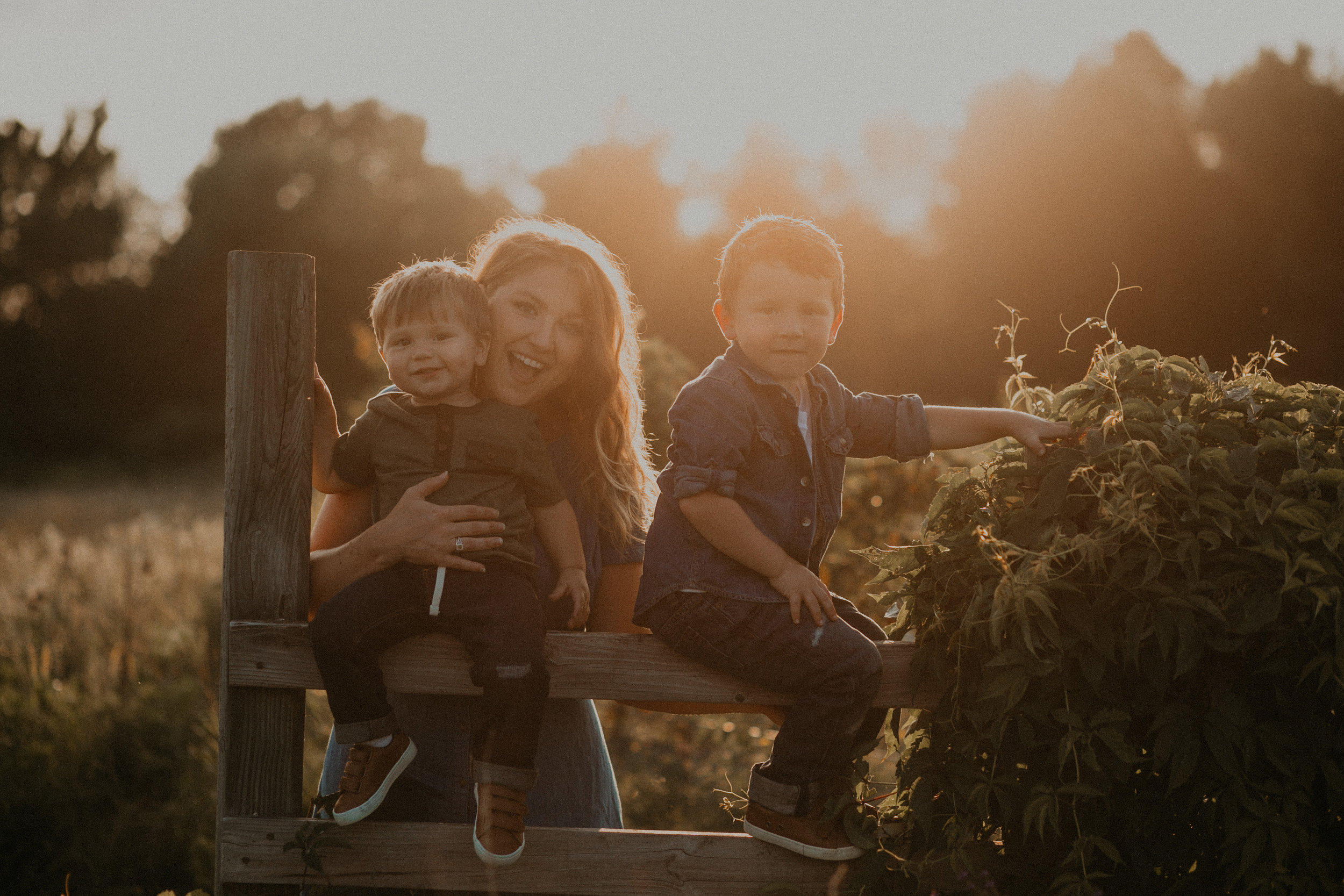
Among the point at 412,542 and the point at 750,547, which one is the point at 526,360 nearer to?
the point at 412,542

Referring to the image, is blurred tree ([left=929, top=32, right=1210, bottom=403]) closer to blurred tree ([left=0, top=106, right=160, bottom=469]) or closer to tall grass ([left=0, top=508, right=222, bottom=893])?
tall grass ([left=0, top=508, right=222, bottom=893])

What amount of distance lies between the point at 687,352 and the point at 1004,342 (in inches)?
237

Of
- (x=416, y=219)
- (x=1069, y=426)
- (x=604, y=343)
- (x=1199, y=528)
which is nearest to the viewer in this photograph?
(x=1199, y=528)

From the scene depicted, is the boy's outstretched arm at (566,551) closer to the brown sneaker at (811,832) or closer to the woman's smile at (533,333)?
the woman's smile at (533,333)

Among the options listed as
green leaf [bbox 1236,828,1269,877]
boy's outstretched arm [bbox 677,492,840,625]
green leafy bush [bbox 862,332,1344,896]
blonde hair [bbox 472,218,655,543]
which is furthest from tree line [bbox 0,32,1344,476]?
green leaf [bbox 1236,828,1269,877]

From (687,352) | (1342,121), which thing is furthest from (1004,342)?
(1342,121)

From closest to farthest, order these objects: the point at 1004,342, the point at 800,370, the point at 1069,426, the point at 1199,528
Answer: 1. the point at 1199,528
2. the point at 1069,426
3. the point at 800,370
4. the point at 1004,342

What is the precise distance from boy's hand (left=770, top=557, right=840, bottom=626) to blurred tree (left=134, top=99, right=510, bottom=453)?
2635cm

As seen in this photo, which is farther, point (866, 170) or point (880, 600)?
point (866, 170)

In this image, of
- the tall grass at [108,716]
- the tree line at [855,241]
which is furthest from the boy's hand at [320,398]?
the tree line at [855,241]

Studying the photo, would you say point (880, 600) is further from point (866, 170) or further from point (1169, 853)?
point (866, 170)

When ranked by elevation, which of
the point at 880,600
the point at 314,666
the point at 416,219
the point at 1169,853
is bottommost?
the point at 1169,853

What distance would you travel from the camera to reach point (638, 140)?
27109 millimetres

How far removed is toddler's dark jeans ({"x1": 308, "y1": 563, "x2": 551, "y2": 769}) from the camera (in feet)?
7.91
